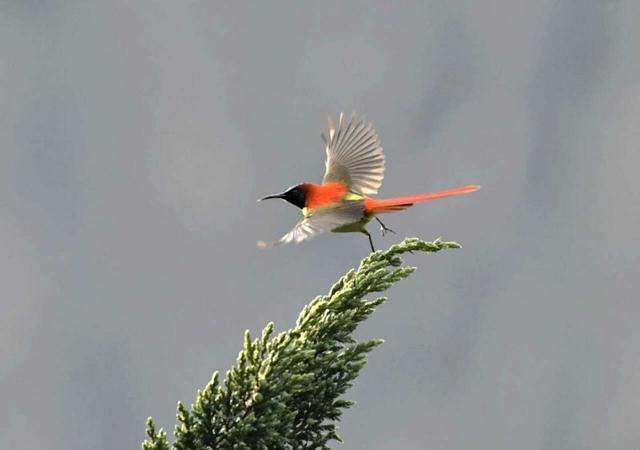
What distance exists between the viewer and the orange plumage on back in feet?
29.2

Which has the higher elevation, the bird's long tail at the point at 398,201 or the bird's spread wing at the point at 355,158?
the bird's spread wing at the point at 355,158

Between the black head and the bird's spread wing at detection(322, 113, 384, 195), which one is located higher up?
the bird's spread wing at detection(322, 113, 384, 195)

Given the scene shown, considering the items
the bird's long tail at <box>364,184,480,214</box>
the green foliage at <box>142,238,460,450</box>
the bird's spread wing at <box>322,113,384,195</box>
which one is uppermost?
the bird's spread wing at <box>322,113,384,195</box>

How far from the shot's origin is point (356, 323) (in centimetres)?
843

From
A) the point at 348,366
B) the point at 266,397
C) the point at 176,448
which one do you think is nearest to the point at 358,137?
the point at 348,366

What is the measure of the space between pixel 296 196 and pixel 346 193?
65 cm

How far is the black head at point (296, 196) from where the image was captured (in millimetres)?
8945

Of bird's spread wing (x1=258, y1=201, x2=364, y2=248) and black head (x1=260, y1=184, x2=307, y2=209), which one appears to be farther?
black head (x1=260, y1=184, x2=307, y2=209)

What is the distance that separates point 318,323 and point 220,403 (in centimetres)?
132

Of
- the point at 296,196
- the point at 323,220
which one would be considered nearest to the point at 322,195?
the point at 296,196

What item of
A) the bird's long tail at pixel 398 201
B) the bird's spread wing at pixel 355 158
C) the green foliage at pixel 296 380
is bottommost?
the green foliage at pixel 296 380

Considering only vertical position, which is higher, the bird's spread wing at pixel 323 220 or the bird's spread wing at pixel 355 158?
the bird's spread wing at pixel 355 158

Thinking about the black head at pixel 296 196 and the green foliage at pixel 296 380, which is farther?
the black head at pixel 296 196

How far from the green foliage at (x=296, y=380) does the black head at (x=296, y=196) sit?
3.24 ft
